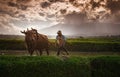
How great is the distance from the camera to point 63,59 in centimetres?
1451

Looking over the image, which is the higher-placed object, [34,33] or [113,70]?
[34,33]

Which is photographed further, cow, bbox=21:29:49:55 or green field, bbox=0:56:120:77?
cow, bbox=21:29:49:55

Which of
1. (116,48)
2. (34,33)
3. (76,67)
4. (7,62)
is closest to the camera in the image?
(7,62)

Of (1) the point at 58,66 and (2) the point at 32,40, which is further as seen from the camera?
(2) the point at 32,40

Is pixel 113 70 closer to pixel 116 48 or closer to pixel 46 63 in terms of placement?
pixel 46 63

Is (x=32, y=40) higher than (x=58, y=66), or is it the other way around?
(x=32, y=40)

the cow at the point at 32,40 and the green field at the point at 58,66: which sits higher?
the cow at the point at 32,40

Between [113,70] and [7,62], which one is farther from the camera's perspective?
[113,70]

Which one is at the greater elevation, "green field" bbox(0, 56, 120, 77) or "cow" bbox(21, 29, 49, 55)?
"cow" bbox(21, 29, 49, 55)

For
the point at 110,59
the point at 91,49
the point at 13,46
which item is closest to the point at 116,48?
the point at 91,49

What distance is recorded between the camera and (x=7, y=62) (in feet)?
44.0

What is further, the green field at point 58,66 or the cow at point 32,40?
the cow at point 32,40

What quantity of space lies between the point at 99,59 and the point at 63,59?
1768mm

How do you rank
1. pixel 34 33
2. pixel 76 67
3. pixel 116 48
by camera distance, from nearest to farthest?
1. pixel 76 67
2. pixel 34 33
3. pixel 116 48
